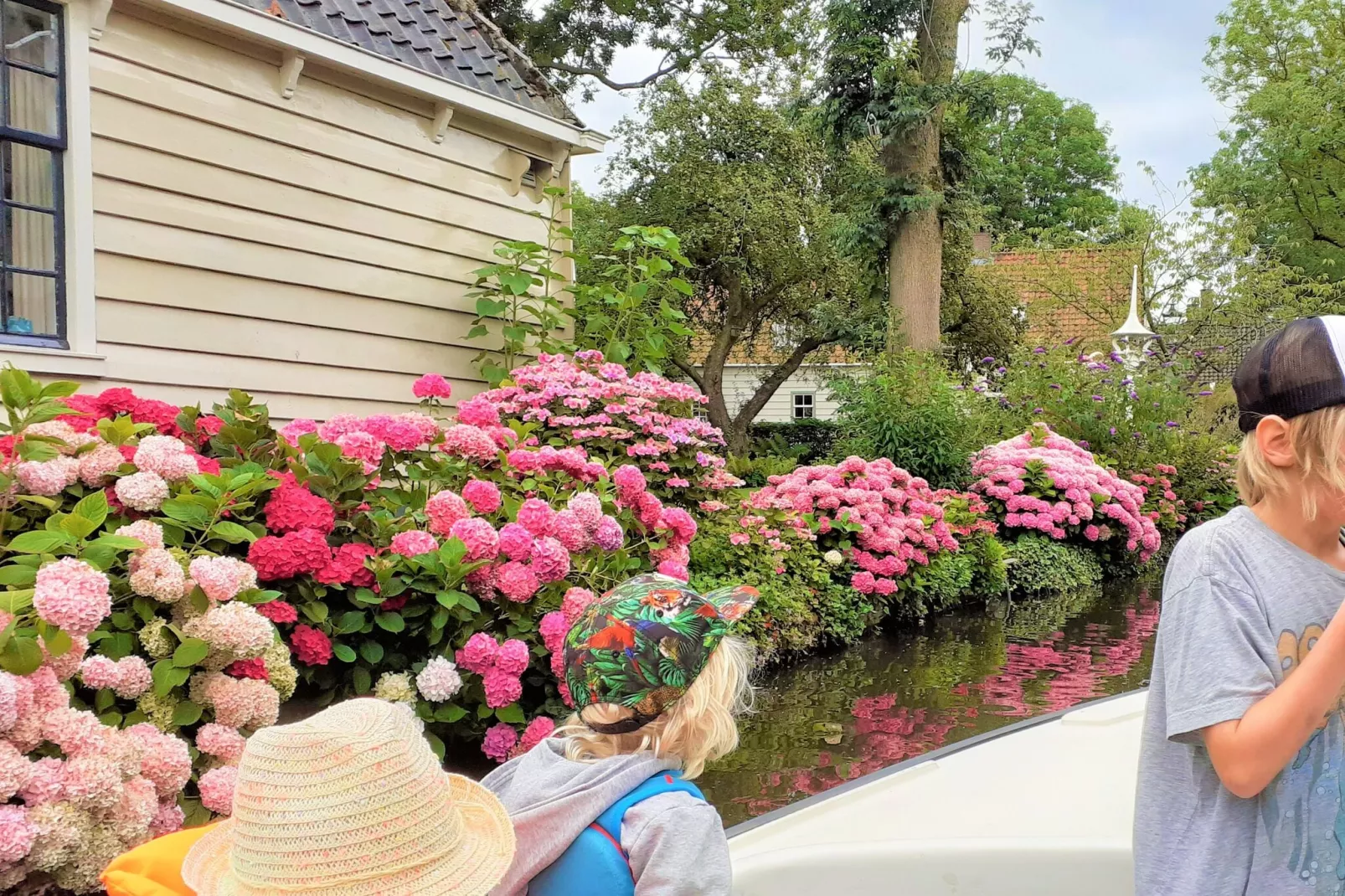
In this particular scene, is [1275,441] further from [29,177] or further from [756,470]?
[756,470]

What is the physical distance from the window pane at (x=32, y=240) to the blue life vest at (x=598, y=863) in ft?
15.7

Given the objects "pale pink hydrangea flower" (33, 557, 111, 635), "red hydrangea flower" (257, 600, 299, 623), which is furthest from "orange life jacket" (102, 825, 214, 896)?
"red hydrangea flower" (257, 600, 299, 623)

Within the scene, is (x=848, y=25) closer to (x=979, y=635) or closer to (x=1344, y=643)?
(x=979, y=635)

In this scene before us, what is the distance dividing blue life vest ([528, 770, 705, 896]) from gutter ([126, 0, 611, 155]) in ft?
17.8

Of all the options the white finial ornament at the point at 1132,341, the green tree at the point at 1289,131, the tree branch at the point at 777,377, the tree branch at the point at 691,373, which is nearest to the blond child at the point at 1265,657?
the white finial ornament at the point at 1132,341

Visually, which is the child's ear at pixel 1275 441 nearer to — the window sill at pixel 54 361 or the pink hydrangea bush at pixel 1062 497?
the window sill at pixel 54 361

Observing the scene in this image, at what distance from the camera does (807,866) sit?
80.9 inches

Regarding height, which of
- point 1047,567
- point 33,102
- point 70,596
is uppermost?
point 33,102

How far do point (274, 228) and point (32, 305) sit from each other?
1.48 m

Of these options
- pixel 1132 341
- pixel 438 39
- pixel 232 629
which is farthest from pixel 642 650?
pixel 1132 341

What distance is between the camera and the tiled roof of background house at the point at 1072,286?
67.1 ft

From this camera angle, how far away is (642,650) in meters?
1.49

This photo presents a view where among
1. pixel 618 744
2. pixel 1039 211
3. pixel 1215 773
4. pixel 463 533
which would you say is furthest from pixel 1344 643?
pixel 1039 211

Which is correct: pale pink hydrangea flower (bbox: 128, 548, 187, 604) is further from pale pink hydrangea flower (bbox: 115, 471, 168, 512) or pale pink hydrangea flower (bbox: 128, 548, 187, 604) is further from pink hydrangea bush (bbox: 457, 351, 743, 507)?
pink hydrangea bush (bbox: 457, 351, 743, 507)
